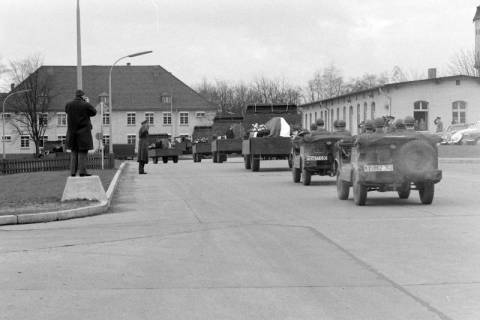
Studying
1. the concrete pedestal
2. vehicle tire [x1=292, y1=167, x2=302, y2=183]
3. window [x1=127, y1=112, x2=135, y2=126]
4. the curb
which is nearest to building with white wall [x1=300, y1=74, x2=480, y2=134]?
vehicle tire [x1=292, y1=167, x2=302, y2=183]

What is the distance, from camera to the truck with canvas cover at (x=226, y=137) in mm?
41000

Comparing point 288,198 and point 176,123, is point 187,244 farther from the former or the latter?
point 176,123

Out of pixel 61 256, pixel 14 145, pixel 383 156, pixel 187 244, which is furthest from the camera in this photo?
pixel 14 145

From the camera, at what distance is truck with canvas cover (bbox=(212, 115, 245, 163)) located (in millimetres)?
41000

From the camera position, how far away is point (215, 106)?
114 meters

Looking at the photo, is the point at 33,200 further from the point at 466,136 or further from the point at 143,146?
the point at 466,136

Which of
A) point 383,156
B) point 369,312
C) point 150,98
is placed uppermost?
point 150,98

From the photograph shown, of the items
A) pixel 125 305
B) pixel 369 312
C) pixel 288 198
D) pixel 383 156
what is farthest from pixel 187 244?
pixel 288 198

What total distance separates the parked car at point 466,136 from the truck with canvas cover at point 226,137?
14.2 m

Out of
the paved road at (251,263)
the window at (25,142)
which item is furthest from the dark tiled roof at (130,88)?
the paved road at (251,263)

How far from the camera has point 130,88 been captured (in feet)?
371

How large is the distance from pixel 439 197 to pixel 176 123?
97352 millimetres

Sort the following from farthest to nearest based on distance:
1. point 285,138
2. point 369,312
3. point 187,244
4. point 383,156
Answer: point 285,138 → point 383,156 → point 187,244 → point 369,312

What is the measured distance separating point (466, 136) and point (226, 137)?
1713cm
